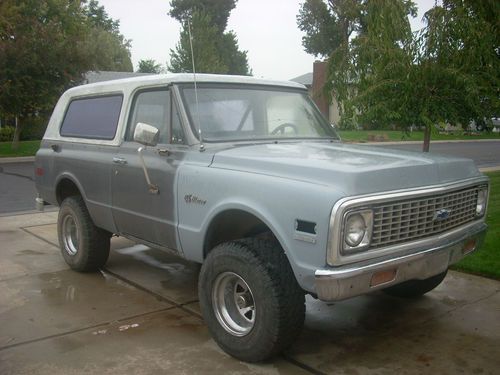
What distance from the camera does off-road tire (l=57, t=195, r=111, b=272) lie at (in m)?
5.55

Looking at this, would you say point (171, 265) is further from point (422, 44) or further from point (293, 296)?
point (422, 44)

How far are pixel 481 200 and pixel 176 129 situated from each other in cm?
251

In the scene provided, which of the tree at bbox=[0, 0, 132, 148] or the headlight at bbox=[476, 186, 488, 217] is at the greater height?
the tree at bbox=[0, 0, 132, 148]

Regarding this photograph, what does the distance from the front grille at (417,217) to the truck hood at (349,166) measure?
0.37 ft

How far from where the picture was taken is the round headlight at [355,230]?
10.3 feet

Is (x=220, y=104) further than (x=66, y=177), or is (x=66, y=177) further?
(x=66, y=177)

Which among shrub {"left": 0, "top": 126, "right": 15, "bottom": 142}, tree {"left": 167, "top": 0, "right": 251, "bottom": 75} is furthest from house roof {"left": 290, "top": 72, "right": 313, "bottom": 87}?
shrub {"left": 0, "top": 126, "right": 15, "bottom": 142}

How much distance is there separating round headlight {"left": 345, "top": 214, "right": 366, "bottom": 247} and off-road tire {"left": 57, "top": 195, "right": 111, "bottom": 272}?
10.6ft

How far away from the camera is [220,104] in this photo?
14.9 ft

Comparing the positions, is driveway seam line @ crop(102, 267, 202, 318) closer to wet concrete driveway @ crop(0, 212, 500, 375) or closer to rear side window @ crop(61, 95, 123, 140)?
wet concrete driveway @ crop(0, 212, 500, 375)

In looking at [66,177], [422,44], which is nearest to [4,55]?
[66,177]

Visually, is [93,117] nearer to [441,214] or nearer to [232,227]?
[232,227]

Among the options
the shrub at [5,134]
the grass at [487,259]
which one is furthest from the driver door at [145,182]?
the shrub at [5,134]

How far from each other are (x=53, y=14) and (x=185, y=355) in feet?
95.3
